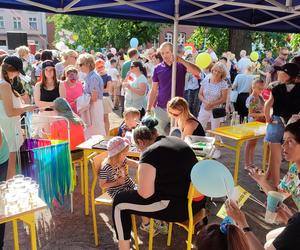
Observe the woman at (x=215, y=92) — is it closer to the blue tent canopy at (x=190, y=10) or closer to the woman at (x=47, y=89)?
the blue tent canopy at (x=190, y=10)

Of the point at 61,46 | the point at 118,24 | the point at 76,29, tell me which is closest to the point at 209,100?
the point at 61,46

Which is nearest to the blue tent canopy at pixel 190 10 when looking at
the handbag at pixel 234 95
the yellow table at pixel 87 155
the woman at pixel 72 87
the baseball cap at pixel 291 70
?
the baseball cap at pixel 291 70

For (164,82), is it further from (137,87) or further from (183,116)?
(183,116)

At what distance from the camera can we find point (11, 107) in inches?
125

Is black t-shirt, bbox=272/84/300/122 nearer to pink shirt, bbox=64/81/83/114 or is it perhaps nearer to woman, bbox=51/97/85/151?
woman, bbox=51/97/85/151

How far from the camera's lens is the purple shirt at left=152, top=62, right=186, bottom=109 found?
4.57 meters

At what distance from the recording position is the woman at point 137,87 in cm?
524

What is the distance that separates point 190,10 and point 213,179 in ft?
11.9

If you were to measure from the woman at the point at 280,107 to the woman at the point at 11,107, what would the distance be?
8.81ft

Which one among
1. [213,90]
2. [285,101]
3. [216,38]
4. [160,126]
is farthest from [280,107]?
[216,38]

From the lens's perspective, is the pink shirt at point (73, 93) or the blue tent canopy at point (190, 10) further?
the pink shirt at point (73, 93)

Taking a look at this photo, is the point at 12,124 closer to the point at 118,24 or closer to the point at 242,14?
the point at 242,14

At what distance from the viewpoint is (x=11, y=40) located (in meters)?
20.1

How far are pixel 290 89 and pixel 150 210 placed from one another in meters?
2.23
